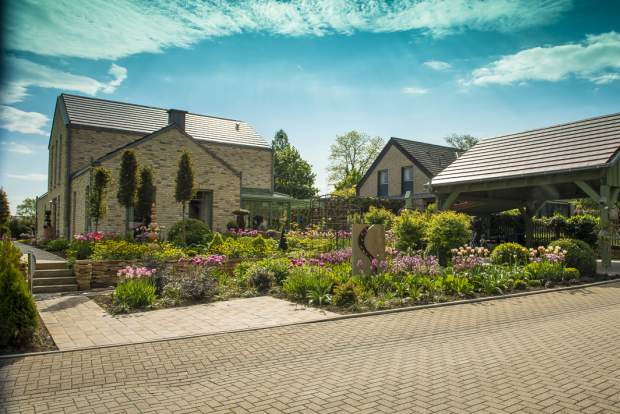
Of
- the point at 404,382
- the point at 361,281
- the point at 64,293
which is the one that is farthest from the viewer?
the point at 64,293

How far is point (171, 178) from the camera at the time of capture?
71.9 ft

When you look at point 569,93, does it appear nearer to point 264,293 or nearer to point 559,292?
point 559,292

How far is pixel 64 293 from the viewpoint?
1068cm

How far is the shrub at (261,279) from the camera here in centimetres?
1081

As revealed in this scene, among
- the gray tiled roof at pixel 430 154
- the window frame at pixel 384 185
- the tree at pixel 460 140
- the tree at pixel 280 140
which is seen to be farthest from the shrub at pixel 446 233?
the tree at pixel 280 140

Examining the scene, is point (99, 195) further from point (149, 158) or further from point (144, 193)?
point (149, 158)

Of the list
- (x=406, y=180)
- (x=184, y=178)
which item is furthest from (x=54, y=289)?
(x=406, y=180)

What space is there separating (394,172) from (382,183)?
1.72 meters

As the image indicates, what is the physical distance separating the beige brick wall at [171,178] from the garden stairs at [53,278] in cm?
836

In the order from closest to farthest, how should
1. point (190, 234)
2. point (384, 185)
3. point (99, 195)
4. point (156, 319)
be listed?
point (156, 319), point (99, 195), point (190, 234), point (384, 185)

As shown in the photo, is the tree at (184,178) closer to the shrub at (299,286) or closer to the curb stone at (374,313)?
the shrub at (299,286)

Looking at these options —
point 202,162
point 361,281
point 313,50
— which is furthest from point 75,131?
point 361,281

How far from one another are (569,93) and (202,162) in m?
16.6

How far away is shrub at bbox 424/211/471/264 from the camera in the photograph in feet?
46.3
